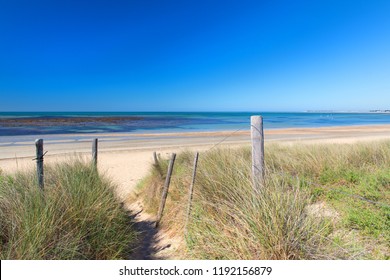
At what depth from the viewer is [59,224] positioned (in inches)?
117

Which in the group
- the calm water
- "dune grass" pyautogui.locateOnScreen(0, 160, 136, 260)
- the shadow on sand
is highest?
the calm water

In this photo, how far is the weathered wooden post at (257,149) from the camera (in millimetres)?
3268

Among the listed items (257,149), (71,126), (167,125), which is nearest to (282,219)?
(257,149)

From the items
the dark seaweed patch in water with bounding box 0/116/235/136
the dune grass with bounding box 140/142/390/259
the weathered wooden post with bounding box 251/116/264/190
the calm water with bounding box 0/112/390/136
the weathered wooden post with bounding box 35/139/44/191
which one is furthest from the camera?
the calm water with bounding box 0/112/390/136

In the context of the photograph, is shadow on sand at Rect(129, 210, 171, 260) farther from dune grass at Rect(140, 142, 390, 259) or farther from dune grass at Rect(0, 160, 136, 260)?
dune grass at Rect(140, 142, 390, 259)

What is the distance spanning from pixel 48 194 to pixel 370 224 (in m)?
4.43

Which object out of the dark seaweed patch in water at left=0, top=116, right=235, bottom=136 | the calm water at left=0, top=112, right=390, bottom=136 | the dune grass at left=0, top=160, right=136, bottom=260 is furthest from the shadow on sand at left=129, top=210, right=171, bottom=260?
the dark seaweed patch in water at left=0, top=116, right=235, bottom=136

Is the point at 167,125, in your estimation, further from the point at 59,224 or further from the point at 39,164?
the point at 59,224

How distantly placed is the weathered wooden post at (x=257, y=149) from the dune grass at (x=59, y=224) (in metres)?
2.22

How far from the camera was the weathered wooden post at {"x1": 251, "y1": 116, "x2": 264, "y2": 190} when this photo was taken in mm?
3268

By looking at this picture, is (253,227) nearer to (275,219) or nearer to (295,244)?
(275,219)

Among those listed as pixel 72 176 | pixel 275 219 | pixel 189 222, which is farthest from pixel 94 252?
pixel 275 219

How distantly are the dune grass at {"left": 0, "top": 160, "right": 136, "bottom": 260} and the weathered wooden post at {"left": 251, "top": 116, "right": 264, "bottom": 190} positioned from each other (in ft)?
7.29
